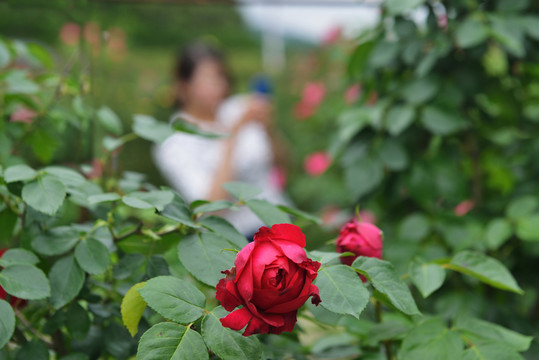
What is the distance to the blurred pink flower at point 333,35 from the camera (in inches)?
103

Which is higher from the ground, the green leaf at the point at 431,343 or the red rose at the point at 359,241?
the red rose at the point at 359,241

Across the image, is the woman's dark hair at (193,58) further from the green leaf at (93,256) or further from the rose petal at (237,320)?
the rose petal at (237,320)

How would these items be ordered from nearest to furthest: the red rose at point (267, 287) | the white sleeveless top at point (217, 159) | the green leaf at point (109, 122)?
the red rose at point (267, 287) < the green leaf at point (109, 122) < the white sleeveless top at point (217, 159)

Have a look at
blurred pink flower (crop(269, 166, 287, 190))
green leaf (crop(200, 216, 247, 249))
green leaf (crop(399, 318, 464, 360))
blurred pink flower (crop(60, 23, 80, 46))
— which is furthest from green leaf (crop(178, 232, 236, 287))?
blurred pink flower (crop(60, 23, 80, 46))

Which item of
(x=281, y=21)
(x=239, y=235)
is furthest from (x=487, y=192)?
(x=281, y=21)

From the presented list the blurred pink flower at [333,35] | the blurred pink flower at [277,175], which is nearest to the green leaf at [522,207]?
the blurred pink flower at [277,175]

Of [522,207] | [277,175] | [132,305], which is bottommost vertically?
[277,175]

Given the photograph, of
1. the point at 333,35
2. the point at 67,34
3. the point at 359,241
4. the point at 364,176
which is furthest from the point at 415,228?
the point at 67,34

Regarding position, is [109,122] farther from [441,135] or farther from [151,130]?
[441,135]

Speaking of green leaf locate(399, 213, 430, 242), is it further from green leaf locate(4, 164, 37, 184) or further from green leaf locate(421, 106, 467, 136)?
green leaf locate(4, 164, 37, 184)

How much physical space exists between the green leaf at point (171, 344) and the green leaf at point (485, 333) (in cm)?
34

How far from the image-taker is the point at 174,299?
0.42 meters

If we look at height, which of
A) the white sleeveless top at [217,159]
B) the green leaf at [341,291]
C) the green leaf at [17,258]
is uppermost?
the green leaf at [341,291]

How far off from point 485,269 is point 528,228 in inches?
14.3
